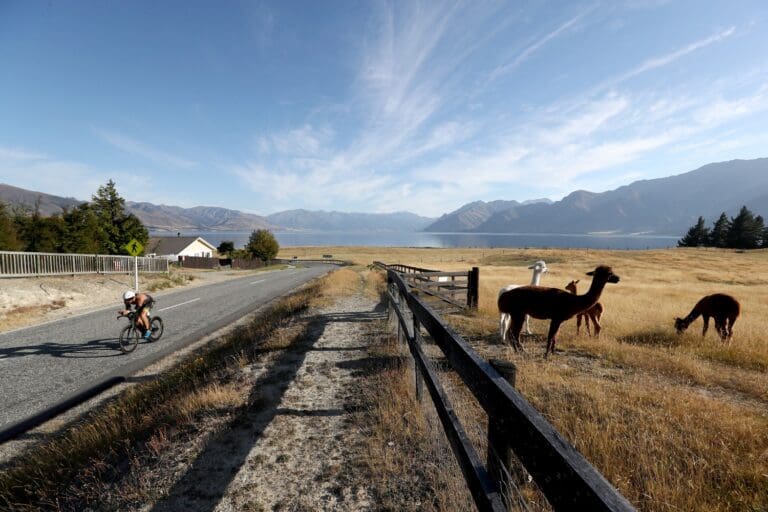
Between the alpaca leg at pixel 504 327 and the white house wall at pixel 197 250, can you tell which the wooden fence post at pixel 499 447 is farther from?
the white house wall at pixel 197 250

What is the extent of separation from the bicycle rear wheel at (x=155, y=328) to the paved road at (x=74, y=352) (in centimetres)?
21

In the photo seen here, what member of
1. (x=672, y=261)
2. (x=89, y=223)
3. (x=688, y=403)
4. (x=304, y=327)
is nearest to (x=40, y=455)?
(x=304, y=327)

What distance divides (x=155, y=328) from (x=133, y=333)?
Answer: 0.57 m

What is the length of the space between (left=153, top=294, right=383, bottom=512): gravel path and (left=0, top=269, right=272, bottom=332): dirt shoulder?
13.3 meters

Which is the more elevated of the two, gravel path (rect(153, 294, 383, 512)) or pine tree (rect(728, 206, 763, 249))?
pine tree (rect(728, 206, 763, 249))

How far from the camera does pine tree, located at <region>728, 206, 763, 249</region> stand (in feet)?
221

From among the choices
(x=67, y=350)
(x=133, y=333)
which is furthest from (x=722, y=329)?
(x=67, y=350)

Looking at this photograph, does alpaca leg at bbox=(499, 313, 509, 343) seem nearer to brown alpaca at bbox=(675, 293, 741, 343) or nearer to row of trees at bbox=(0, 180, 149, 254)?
brown alpaca at bbox=(675, 293, 741, 343)

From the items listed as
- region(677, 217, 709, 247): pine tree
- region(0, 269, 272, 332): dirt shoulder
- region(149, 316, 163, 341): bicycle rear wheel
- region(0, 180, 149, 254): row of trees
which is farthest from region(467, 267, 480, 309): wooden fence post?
region(677, 217, 709, 247): pine tree

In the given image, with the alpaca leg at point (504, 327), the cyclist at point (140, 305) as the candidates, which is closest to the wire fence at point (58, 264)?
the cyclist at point (140, 305)

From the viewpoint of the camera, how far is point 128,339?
9469 mm

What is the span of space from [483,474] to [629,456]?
2.31m

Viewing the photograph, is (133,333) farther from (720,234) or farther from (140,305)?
(720,234)

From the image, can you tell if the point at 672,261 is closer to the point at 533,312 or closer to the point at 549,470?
the point at 533,312
